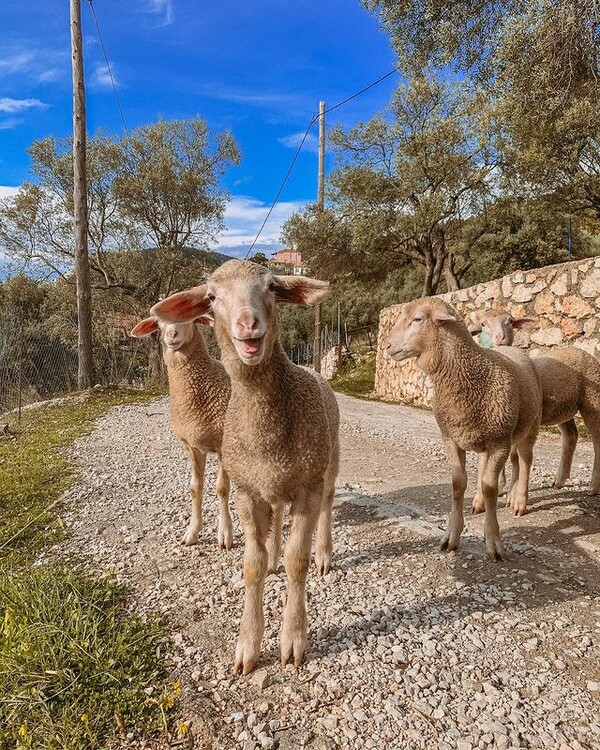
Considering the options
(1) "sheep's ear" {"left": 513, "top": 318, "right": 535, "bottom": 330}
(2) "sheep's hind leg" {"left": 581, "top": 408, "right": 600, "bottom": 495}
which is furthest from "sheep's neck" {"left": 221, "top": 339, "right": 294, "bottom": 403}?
(1) "sheep's ear" {"left": 513, "top": 318, "right": 535, "bottom": 330}

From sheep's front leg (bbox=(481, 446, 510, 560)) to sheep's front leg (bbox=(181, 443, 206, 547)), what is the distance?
2.27 meters

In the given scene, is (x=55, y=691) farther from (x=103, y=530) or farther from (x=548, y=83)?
(x=548, y=83)

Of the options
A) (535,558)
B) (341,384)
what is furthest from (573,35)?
(341,384)

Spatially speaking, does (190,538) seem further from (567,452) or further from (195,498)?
(567,452)

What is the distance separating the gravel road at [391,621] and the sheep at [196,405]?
0.25 meters

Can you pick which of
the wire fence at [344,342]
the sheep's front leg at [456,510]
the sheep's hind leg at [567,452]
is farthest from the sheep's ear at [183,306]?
the wire fence at [344,342]

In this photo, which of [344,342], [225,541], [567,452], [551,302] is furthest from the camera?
[344,342]

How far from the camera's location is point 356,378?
19.5 m

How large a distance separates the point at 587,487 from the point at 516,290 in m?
5.82

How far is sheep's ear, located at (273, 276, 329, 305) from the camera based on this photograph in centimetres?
262

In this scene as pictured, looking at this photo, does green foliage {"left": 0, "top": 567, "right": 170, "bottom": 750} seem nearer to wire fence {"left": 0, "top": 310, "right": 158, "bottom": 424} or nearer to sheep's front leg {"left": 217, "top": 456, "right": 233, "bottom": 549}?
sheep's front leg {"left": 217, "top": 456, "right": 233, "bottom": 549}

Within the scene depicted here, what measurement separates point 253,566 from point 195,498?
165 cm

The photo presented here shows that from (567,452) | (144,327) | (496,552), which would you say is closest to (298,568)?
(496,552)

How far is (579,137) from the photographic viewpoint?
11664 mm
